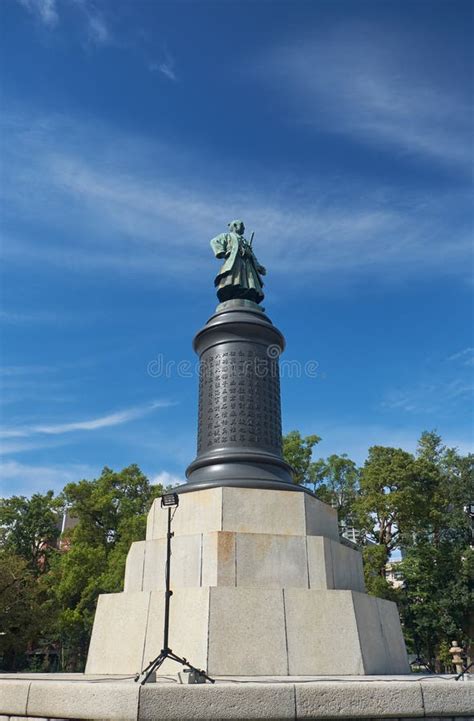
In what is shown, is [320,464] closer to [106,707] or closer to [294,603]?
[294,603]

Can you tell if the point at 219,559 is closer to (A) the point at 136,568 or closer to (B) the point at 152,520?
(A) the point at 136,568

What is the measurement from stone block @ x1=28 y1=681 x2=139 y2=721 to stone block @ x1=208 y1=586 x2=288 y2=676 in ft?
10.4

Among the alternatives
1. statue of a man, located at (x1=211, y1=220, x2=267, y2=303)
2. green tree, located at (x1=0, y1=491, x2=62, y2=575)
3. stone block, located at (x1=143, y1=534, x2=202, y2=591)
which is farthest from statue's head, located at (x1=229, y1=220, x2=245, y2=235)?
green tree, located at (x1=0, y1=491, x2=62, y2=575)

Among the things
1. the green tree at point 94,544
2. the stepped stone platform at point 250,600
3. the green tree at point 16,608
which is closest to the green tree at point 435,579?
the green tree at point 94,544

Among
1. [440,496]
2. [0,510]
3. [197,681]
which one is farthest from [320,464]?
[197,681]

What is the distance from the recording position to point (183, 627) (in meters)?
8.94

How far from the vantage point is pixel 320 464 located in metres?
34.2

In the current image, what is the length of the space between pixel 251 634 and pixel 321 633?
1.17 metres

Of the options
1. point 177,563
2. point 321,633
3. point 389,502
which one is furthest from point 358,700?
point 389,502

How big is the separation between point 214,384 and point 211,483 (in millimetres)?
2588

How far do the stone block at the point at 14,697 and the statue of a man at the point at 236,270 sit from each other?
10.2 m

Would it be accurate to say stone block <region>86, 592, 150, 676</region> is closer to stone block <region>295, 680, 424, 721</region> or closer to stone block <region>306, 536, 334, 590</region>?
stone block <region>306, 536, 334, 590</region>

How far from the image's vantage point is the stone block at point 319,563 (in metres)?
10.0

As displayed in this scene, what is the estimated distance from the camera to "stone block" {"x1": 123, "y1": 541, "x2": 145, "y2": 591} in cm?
1073
